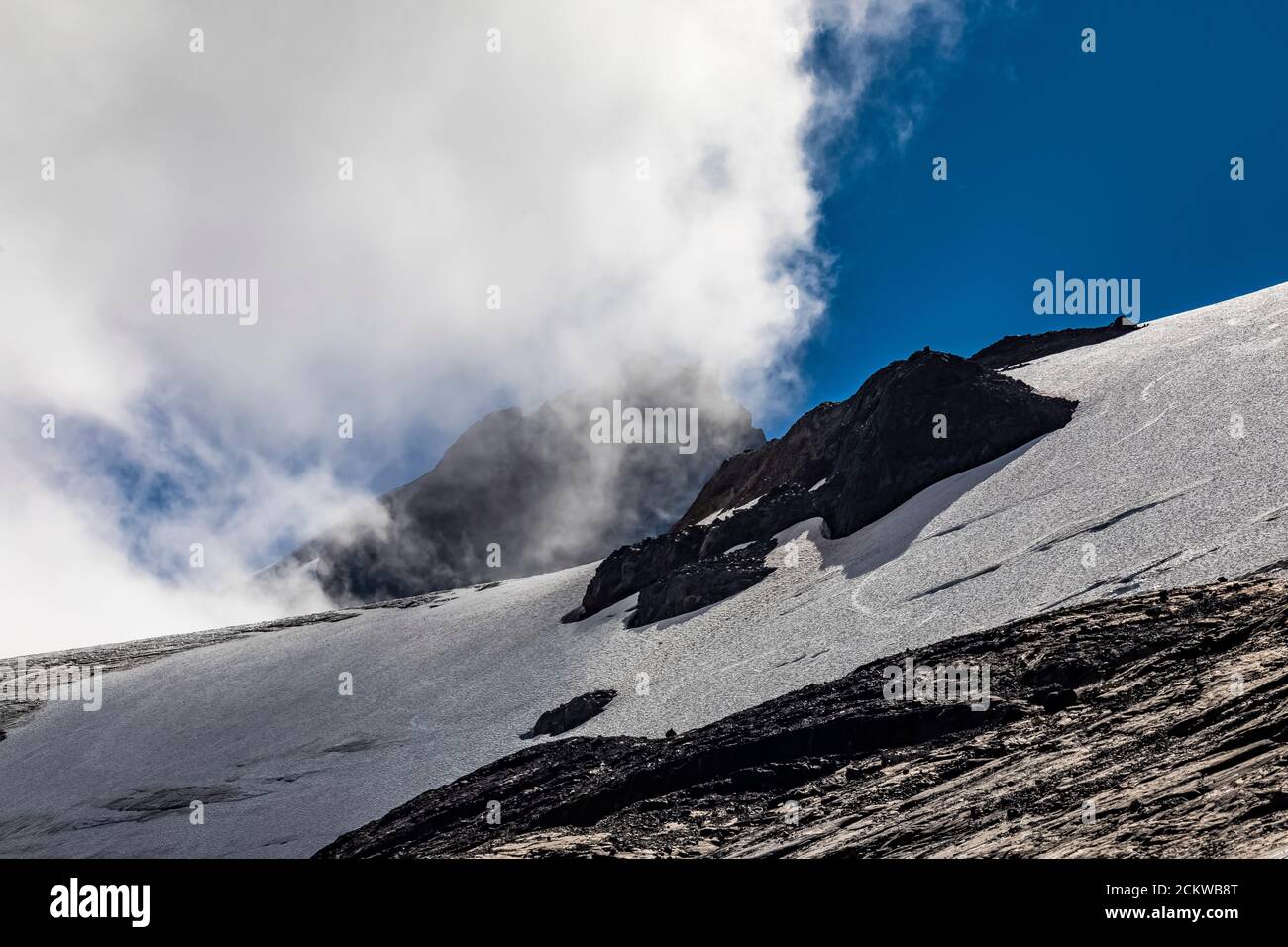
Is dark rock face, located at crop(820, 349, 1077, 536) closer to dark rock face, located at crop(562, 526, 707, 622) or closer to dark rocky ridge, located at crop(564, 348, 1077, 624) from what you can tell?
dark rocky ridge, located at crop(564, 348, 1077, 624)

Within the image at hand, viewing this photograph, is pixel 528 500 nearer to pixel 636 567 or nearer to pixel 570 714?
pixel 636 567

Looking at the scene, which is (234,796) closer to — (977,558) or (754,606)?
(754,606)

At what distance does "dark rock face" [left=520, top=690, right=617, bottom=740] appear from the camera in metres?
30.1

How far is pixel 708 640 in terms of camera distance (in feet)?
115

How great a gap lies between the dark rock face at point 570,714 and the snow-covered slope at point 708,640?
0.66 metres

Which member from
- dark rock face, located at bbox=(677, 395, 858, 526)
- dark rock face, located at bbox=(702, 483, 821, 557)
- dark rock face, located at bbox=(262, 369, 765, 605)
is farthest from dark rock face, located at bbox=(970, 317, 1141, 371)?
dark rock face, located at bbox=(262, 369, 765, 605)

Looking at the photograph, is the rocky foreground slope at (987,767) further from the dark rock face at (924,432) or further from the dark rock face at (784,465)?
the dark rock face at (784,465)

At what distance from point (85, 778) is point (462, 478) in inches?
3579

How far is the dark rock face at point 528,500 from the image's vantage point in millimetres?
113312

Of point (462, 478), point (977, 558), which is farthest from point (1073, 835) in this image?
point (462, 478)

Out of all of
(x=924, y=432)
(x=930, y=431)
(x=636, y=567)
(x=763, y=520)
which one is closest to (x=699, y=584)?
(x=763, y=520)

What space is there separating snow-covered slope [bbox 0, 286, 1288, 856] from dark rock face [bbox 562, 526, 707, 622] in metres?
1.81
